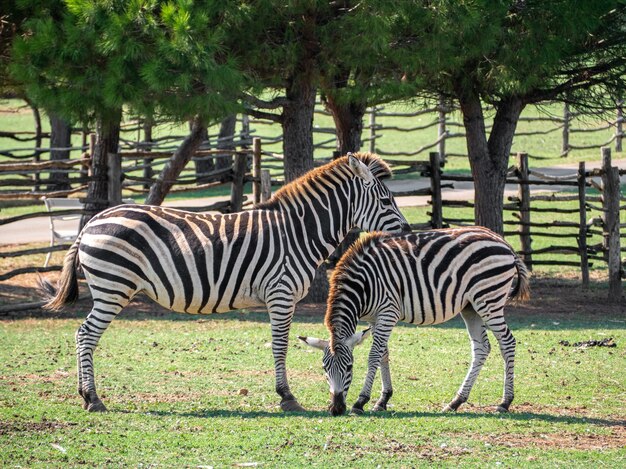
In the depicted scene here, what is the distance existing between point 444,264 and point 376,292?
754mm

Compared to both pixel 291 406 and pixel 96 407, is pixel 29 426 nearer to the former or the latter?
pixel 96 407

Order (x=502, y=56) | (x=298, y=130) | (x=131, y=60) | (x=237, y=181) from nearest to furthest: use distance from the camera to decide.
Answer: (x=131, y=60) → (x=502, y=56) → (x=298, y=130) → (x=237, y=181)

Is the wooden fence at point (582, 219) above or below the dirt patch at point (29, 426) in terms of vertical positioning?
above

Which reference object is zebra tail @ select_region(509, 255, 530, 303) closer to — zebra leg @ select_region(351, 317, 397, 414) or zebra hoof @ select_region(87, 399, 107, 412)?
zebra leg @ select_region(351, 317, 397, 414)

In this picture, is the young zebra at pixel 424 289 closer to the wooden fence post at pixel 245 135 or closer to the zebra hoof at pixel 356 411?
the zebra hoof at pixel 356 411

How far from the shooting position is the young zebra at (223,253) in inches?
328

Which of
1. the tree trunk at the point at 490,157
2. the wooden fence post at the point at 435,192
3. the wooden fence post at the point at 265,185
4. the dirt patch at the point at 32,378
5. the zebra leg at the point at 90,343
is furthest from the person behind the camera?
the wooden fence post at the point at 435,192

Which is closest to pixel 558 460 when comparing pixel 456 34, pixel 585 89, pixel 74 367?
pixel 74 367

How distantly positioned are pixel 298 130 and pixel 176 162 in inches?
91.4

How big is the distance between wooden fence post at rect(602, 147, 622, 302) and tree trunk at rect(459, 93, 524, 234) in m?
1.65

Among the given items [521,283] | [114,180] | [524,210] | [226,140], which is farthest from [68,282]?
[226,140]

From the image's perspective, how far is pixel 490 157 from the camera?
15.8 m

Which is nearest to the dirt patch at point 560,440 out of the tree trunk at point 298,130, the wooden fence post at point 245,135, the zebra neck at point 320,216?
the zebra neck at point 320,216

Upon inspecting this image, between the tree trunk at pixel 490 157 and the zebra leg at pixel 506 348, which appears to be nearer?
the zebra leg at pixel 506 348
